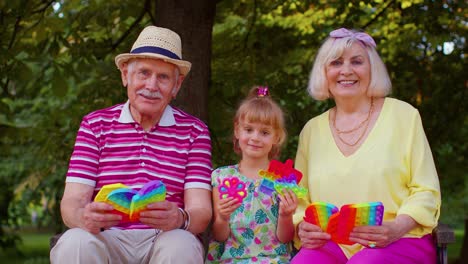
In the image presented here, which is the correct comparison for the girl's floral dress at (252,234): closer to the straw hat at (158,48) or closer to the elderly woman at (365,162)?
the elderly woman at (365,162)

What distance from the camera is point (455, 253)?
11781mm

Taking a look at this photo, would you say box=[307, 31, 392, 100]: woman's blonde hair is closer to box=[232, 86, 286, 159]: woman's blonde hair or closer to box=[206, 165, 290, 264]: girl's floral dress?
box=[232, 86, 286, 159]: woman's blonde hair

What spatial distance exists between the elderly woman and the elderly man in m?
0.57

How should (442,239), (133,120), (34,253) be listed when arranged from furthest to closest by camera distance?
1. (34,253)
2. (133,120)
3. (442,239)

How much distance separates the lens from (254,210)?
3.72m

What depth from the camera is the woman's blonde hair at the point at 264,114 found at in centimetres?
372

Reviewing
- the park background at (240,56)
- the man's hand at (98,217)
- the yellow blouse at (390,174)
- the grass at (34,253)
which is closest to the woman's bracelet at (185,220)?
the man's hand at (98,217)

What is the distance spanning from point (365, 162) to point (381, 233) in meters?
0.42

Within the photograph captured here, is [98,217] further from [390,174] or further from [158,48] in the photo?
[390,174]

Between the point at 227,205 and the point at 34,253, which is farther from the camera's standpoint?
the point at 34,253

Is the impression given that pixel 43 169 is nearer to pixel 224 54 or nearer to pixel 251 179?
pixel 224 54

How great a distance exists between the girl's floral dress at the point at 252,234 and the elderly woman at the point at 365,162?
5.1 inches

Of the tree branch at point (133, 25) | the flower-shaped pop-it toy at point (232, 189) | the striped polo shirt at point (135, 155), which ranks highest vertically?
the tree branch at point (133, 25)

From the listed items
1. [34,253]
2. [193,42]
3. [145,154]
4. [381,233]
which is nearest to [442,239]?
[381,233]
